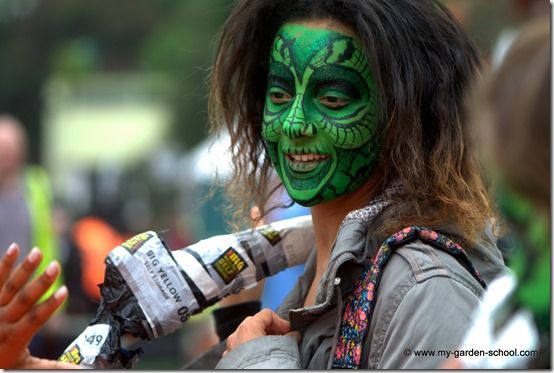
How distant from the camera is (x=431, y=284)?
2.33m

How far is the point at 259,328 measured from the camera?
2619 millimetres

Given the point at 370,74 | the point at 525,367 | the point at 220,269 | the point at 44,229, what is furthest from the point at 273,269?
the point at 44,229

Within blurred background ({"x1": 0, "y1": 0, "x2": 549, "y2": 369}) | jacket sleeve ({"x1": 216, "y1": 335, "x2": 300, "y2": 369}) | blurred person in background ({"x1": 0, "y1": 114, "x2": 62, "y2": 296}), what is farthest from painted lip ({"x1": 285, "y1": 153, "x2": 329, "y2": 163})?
blurred background ({"x1": 0, "y1": 0, "x2": 549, "y2": 369})

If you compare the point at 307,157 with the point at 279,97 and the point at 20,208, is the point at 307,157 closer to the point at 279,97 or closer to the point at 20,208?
the point at 279,97

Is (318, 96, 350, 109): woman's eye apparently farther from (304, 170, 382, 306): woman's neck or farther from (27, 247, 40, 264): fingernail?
(27, 247, 40, 264): fingernail

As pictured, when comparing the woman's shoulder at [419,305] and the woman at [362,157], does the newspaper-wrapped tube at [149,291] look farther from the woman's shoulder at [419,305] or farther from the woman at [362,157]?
the woman's shoulder at [419,305]

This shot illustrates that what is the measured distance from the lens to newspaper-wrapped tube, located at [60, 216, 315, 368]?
9.53 feet

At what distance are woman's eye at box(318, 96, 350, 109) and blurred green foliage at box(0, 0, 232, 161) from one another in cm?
2840

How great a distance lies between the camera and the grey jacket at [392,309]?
2.28m

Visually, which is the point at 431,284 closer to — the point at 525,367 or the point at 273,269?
the point at 525,367

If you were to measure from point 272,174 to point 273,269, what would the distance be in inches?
13.1

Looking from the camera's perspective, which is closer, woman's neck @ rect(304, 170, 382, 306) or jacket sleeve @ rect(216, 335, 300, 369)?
jacket sleeve @ rect(216, 335, 300, 369)

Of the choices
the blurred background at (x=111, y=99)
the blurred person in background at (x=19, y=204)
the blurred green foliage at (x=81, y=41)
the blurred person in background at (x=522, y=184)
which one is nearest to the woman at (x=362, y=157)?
the blurred person in background at (x=522, y=184)

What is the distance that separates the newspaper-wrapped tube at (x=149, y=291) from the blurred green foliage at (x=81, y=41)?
28.1 meters
